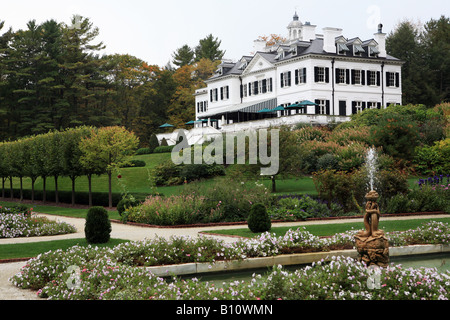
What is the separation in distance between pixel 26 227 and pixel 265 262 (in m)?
9.89

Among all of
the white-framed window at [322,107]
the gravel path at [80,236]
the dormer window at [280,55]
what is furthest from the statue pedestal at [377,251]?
the dormer window at [280,55]

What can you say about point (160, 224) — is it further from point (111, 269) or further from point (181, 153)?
point (181, 153)

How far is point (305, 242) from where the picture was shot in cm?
1260

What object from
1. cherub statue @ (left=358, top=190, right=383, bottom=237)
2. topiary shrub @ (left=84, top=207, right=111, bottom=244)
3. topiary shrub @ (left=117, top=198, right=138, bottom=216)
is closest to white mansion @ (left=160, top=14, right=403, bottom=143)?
topiary shrub @ (left=117, top=198, right=138, bottom=216)

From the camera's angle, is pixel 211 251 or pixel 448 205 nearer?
pixel 211 251

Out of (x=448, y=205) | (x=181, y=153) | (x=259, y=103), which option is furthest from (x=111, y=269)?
(x=259, y=103)

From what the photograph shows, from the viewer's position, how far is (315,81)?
45625 millimetres

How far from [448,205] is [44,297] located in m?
16.7

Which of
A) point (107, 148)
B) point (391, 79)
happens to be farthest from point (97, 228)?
point (391, 79)

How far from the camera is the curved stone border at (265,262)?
36.4ft

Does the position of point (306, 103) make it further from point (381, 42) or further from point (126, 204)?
point (126, 204)
